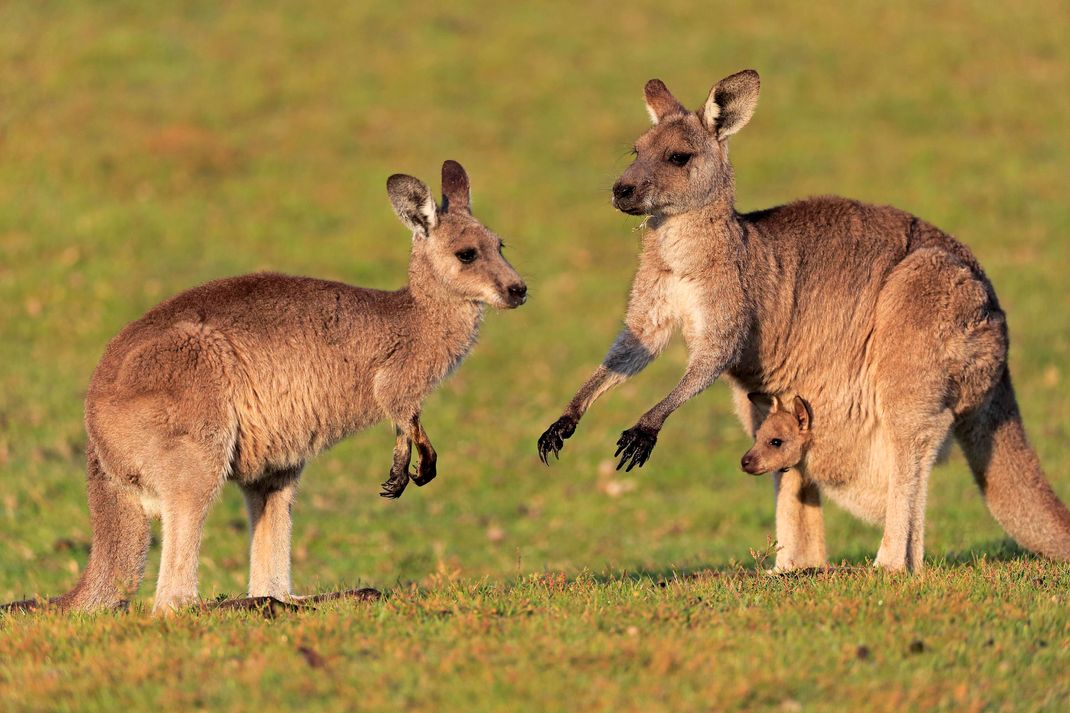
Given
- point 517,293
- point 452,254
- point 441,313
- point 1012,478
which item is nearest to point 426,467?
point 441,313

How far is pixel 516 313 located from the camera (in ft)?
52.7

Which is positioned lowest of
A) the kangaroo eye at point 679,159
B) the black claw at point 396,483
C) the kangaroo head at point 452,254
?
the black claw at point 396,483

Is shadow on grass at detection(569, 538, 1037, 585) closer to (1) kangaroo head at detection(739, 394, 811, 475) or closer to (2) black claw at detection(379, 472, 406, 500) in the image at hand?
(1) kangaroo head at detection(739, 394, 811, 475)

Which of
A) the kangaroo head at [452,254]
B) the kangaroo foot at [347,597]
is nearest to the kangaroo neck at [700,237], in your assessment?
the kangaroo head at [452,254]

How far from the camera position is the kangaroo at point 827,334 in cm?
695

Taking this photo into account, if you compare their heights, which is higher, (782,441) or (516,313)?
(516,313)

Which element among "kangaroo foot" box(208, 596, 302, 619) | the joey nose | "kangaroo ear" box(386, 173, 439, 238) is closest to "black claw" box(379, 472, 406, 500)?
"kangaroo foot" box(208, 596, 302, 619)

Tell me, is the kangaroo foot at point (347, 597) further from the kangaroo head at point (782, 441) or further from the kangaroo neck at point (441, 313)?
the kangaroo head at point (782, 441)

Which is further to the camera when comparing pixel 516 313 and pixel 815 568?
pixel 516 313

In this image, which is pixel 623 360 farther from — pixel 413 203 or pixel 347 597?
pixel 347 597

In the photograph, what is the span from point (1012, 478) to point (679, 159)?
2445 millimetres

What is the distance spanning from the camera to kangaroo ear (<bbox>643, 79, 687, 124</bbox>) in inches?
292

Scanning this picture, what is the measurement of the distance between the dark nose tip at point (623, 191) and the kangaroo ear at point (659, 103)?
26.3 inches

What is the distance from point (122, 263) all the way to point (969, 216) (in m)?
9.96
